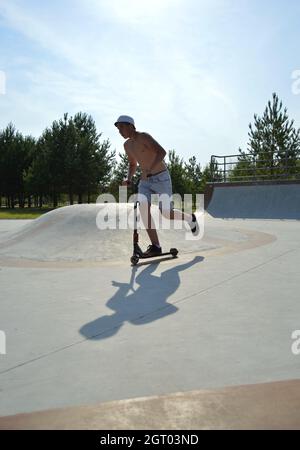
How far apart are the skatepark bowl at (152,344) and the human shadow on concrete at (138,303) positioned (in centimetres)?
1

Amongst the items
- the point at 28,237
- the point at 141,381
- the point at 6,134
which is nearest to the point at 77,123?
the point at 6,134

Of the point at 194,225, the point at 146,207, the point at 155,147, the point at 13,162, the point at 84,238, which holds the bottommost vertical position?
the point at 84,238

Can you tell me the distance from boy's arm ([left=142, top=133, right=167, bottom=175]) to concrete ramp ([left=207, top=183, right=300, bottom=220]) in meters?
9.19

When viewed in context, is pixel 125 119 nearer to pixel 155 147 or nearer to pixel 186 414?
pixel 155 147

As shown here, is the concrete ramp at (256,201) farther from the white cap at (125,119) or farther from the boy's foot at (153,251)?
the white cap at (125,119)

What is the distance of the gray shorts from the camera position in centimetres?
571

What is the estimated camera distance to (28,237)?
24.4ft

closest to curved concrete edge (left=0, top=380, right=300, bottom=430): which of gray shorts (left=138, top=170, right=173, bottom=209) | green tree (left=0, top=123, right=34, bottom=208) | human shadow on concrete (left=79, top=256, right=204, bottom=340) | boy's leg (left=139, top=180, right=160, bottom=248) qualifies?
human shadow on concrete (left=79, top=256, right=204, bottom=340)

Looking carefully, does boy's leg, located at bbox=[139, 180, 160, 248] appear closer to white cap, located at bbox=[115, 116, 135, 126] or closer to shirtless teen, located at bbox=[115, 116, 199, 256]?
shirtless teen, located at bbox=[115, 116, 199, 256]

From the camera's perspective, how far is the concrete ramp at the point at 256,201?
14.9m

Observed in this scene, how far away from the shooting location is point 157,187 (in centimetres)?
572

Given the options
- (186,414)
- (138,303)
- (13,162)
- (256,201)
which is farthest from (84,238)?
(13,162)

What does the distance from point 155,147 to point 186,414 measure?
4336 mm

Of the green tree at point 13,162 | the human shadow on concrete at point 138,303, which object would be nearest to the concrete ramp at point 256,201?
the human shadow on concrete at point 138,303
